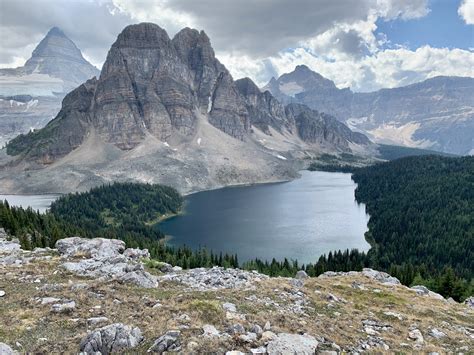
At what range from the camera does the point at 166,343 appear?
16547 millimetres

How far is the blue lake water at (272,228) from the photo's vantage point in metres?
111

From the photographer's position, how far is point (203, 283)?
2973cm

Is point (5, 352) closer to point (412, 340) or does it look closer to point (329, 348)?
point (329, 348)

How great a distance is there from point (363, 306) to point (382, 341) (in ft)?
23.4

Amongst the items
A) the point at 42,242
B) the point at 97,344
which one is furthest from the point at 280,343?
the point at 42,242

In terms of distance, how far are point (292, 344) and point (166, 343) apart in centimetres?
605

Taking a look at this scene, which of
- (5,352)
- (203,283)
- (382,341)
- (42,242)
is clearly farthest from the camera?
(42,242)

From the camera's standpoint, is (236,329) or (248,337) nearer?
(248,337)

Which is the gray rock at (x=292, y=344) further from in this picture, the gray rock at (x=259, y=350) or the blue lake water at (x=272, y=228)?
the blue lake water at (x=272, y=228)

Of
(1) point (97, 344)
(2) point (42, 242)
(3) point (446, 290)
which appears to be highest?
(1) point (97, 344)

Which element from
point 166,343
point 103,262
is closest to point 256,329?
point 166,343

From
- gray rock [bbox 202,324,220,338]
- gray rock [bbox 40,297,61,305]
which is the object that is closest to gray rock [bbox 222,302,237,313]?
gray rock [bbox 202,324,220,338]

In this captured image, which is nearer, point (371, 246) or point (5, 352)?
point (5, 352)

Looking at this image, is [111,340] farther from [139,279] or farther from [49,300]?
Answer: [139,279]
